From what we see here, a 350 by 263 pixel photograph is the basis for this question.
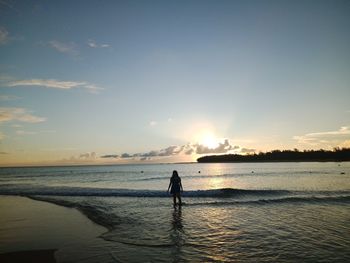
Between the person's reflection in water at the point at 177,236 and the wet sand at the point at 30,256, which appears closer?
the wet sand at the point at 30,256

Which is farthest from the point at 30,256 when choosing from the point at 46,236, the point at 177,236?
the point at 177,236

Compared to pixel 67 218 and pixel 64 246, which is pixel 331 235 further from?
pixel 67 218

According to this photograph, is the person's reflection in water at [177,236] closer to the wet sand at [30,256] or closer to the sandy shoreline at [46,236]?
the sandy shoreline at [46,236]

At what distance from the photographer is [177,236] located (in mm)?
11688

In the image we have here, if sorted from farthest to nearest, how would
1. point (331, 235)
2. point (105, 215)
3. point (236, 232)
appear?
1. point (105, 215)
2. point (236, 232)
3. point (331, 235)

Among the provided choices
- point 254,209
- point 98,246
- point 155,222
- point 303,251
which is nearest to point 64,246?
point 98,246

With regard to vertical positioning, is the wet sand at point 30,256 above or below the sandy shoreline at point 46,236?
above

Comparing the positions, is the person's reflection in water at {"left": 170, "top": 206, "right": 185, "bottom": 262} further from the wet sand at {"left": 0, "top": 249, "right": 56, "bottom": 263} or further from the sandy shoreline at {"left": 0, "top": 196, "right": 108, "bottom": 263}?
the wet sand at {"left": 0, "top": 249, "right": 56, "bottom": 263}

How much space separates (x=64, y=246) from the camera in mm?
10141

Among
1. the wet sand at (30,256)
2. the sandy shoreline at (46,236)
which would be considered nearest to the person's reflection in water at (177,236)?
the sandy shoreline at (46,236)

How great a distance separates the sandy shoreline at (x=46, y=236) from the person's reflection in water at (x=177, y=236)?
254 centimetres

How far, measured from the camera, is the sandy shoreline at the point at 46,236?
9.10m

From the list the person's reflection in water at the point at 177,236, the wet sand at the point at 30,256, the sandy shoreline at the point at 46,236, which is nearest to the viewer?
the wet sand at the point at 30,256

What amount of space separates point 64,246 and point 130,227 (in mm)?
3984
